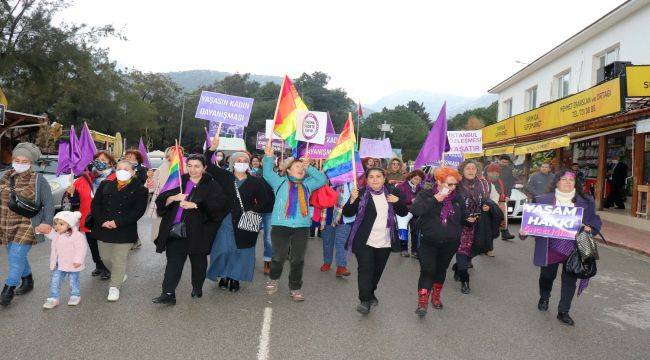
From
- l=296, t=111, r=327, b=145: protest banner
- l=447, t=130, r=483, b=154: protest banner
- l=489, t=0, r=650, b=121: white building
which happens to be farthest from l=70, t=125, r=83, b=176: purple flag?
l=489, t=0, r=650, b=121: white building

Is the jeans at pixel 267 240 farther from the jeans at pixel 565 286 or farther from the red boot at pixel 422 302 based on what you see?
the jeans at pixel 565 286

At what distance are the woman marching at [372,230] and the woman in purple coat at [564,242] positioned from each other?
1529 mm

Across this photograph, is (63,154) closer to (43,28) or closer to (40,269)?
(40,269)

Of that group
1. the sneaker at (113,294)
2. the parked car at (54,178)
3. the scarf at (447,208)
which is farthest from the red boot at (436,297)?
the parked car at (54,178)

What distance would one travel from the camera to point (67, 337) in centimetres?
428

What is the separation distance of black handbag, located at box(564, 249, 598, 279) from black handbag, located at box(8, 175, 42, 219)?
5.48 meters

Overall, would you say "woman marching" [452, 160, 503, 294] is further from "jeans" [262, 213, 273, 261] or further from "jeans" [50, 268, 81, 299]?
"jeans" [50, 268, 81, 299]

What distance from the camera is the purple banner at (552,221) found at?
5.29 m

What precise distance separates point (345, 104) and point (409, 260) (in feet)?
216

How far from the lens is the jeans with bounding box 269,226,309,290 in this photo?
566cm

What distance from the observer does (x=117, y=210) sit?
545cm

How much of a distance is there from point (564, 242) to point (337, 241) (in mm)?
2923

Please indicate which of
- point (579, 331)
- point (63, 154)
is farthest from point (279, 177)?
point (63, 154)

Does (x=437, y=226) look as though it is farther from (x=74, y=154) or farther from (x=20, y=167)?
(x=74, y=154)
